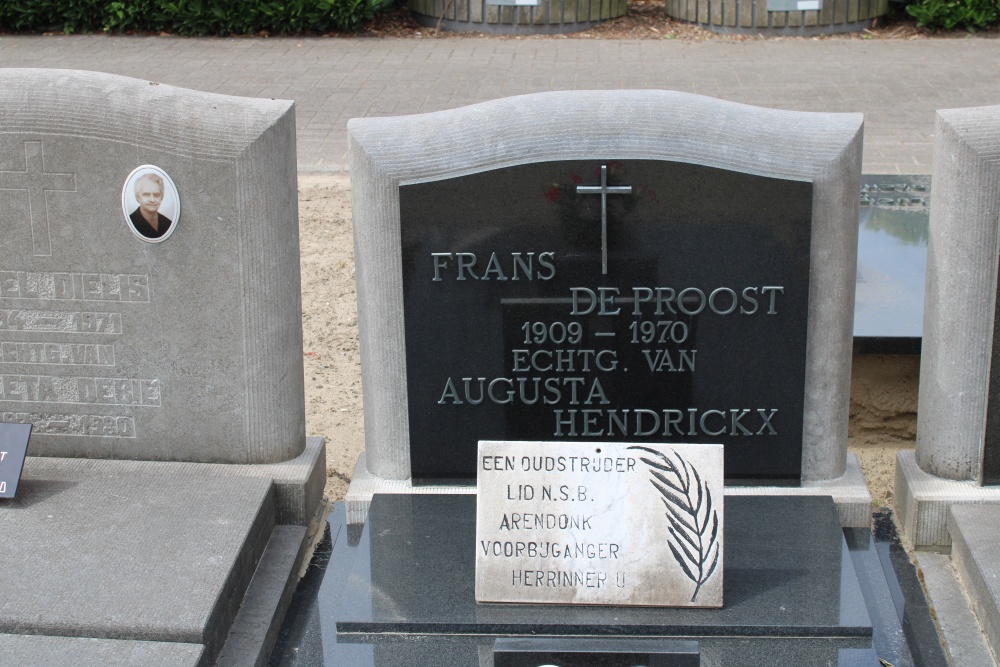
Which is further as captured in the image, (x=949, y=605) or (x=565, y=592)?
(x=949, y=605)

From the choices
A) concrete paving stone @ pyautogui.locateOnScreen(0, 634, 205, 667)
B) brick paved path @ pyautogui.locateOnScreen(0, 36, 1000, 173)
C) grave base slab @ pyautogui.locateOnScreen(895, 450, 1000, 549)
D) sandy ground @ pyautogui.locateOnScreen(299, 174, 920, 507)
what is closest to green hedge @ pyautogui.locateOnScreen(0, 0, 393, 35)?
brick paved path @ pyautogui.locateOnScreen(0, 36, 1000, 173)

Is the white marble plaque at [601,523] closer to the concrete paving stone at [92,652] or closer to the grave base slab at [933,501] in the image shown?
the concrete paving stone at [92,652]

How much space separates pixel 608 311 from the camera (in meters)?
3.30

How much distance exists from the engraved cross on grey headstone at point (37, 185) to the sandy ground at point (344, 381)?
127 cm

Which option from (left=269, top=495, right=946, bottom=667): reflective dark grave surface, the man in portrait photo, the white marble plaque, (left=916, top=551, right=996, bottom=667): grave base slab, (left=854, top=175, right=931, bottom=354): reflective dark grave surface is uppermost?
the man in portrait photo

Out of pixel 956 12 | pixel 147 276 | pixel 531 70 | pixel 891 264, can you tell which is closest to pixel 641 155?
pixel 147 276

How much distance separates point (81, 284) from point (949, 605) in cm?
268

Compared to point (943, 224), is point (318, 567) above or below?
below

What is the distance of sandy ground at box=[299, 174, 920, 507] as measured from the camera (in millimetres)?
4152

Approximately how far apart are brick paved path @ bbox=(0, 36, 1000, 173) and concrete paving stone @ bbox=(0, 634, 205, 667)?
4747mm

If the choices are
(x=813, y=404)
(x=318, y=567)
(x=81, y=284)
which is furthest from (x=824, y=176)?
(x=81, y=284)

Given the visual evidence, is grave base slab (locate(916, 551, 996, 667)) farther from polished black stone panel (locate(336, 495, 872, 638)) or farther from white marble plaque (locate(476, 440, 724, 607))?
white marble plaque (locate(476, 440, 724, 607))

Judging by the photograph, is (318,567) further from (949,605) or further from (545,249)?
(949,605)

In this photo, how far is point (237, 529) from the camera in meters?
3.15
